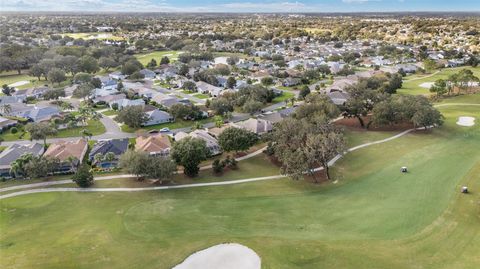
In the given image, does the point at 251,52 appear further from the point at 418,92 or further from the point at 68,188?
the point at 68,188

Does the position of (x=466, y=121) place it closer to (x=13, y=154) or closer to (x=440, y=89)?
(x=440, y=89)

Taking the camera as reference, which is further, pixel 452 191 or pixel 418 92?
pixel 418 92

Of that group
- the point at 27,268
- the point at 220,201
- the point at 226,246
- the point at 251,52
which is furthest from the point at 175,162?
the point at 251,52

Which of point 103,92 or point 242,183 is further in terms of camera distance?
point 103,92

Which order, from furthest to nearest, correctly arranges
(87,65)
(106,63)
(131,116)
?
(106,63) → (87,65) → (131,116)

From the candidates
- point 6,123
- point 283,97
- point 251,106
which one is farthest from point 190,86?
point 6,123

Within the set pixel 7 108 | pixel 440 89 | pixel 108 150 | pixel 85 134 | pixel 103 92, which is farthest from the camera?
pixel 103 92

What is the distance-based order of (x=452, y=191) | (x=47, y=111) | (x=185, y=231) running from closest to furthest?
(x=185, y=231)
(x=452, y=191)
(x=47, y=111)
